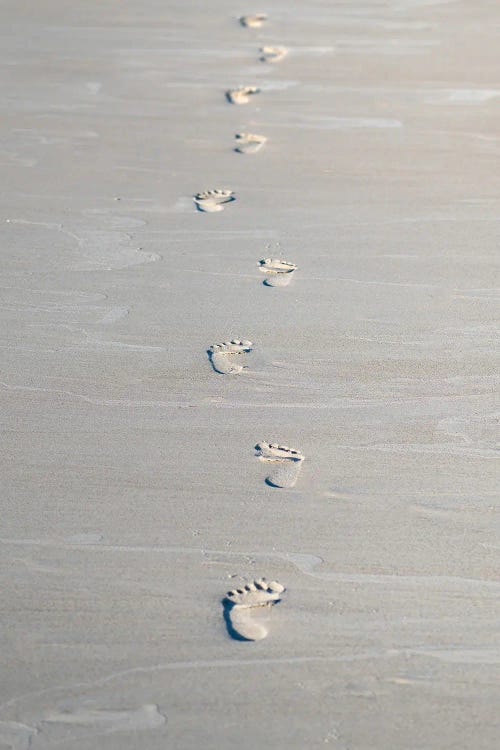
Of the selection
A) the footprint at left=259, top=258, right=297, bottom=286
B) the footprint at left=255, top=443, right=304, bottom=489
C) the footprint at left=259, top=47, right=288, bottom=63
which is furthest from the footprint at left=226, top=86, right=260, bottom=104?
the footprint at left=255, top=443, right=304, bottom=489

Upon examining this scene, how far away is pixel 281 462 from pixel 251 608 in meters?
0.43

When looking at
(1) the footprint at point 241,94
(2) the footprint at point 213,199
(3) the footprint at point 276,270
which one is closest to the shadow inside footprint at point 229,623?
(3) the footprint at point 276,270

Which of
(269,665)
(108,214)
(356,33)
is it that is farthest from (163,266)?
(356,33)

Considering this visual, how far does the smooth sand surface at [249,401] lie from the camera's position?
1.63 metres

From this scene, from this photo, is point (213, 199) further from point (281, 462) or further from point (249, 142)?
point (281, 462)

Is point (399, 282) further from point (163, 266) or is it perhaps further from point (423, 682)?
point (423, 682)

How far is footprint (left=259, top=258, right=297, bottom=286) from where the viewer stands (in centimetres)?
279

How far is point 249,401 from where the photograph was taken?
91.4 inches

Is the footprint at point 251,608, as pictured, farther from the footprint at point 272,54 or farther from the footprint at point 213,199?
the footprint at point 272,54

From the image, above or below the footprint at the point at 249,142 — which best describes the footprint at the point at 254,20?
above

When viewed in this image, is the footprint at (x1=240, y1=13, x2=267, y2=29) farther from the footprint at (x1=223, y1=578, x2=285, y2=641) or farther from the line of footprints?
the footprint at (x1=223, y1=578, x2=285, y2=641)

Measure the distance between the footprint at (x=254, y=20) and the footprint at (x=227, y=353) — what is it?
8.36ft

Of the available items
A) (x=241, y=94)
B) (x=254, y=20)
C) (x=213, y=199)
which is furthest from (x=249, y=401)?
(x=254, y=20)

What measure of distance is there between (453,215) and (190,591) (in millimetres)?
1730
